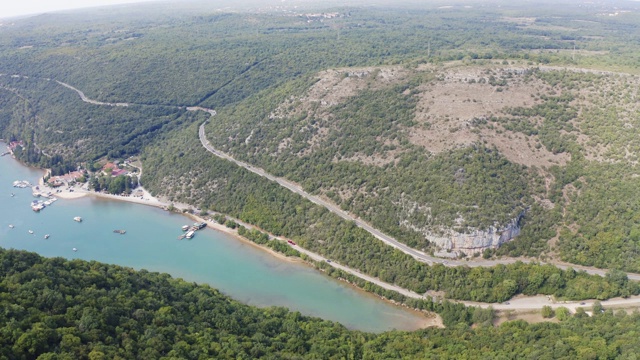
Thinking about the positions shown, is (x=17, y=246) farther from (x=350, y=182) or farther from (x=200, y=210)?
(x=350, y=182)

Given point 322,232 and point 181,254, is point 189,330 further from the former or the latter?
point 181,254

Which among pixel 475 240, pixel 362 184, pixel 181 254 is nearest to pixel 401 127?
pixel 362 184

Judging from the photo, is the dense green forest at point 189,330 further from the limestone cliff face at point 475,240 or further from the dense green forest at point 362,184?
the limestone cliff face at point 475,240

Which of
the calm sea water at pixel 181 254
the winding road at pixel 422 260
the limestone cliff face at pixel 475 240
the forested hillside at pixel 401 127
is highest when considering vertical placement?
the forested hillside at pixel 401 127

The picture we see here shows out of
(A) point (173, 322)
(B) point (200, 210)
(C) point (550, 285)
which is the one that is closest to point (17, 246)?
(B) point (200, 210)

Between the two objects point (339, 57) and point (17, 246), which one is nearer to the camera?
point (17, 246)

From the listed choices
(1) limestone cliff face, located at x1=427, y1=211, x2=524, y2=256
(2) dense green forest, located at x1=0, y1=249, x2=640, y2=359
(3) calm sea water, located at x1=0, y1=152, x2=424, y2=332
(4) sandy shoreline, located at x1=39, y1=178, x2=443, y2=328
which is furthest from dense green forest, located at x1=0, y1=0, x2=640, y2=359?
(3) calm sea water, located at x1=0, y1=152, x2=424, y2=332

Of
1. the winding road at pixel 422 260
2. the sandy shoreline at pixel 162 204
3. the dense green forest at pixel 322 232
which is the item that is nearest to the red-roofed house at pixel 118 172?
the dense green forest at pixel 322 232
